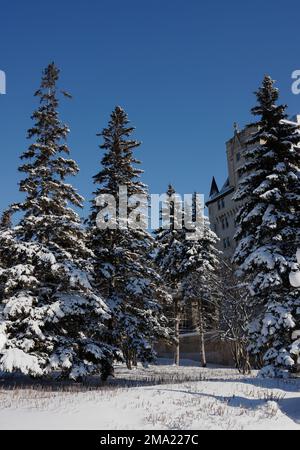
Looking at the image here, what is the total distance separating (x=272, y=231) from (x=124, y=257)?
26.2ft

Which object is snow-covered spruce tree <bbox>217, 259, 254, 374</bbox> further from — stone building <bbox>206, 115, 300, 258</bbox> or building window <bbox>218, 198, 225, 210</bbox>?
building window <bbox>218, 198, 225, 210</bbox>

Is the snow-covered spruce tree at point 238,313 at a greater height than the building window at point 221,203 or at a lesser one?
lesser

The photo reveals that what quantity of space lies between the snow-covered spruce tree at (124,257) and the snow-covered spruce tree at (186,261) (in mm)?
12212

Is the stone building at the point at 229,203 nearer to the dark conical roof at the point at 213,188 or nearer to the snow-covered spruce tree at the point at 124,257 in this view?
the dark conical roof at the point at 213,188

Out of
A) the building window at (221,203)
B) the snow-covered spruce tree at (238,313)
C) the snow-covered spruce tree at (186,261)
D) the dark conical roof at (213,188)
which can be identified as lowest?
the snow-covered spruce tree at (238,313)

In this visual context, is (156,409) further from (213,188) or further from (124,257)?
(213,188)

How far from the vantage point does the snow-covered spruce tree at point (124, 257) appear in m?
20.8

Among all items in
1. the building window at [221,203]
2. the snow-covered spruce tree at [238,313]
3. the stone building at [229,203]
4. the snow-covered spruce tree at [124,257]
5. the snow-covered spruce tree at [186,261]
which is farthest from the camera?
the building window at [221,203]

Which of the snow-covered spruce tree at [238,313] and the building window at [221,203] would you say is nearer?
the snow-covered spruce tree at [238,313]

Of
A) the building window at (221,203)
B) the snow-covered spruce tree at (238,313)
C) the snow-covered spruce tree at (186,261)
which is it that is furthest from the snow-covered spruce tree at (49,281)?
the building window at (221,203)

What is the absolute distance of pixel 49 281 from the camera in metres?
17.4

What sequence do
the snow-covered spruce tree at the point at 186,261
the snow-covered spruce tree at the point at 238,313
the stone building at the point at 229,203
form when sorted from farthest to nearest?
the stone building at the point at 229,203 < the snow-covered spruce tree at the point at 186,261 < the snow-covered spruce tree at the point at 238,313

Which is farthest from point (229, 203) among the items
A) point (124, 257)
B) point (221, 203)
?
point (124, 257)

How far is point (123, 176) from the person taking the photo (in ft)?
76.0
